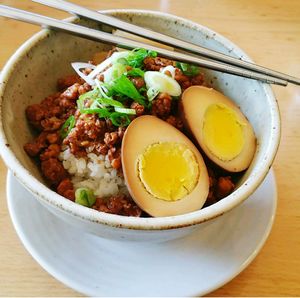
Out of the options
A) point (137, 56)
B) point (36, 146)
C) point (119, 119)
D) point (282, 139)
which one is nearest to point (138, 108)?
point (119, 119)

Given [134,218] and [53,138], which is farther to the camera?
[53,138]

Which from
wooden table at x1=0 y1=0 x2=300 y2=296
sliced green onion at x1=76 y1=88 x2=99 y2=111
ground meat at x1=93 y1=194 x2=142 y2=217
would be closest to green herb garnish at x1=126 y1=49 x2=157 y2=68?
sliced green onion at x1=76 y1=88 x2=99 y2=111

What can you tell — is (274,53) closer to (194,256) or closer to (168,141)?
(168,141)

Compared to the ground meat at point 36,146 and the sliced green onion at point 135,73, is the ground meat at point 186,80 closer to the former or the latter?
the sliced green onion at point 135,73

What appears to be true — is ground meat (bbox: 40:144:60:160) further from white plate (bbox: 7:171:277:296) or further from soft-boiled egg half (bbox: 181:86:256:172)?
soft-boiled egg half (bbox: 181:86:256:172)

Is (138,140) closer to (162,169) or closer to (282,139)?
(162,169)
